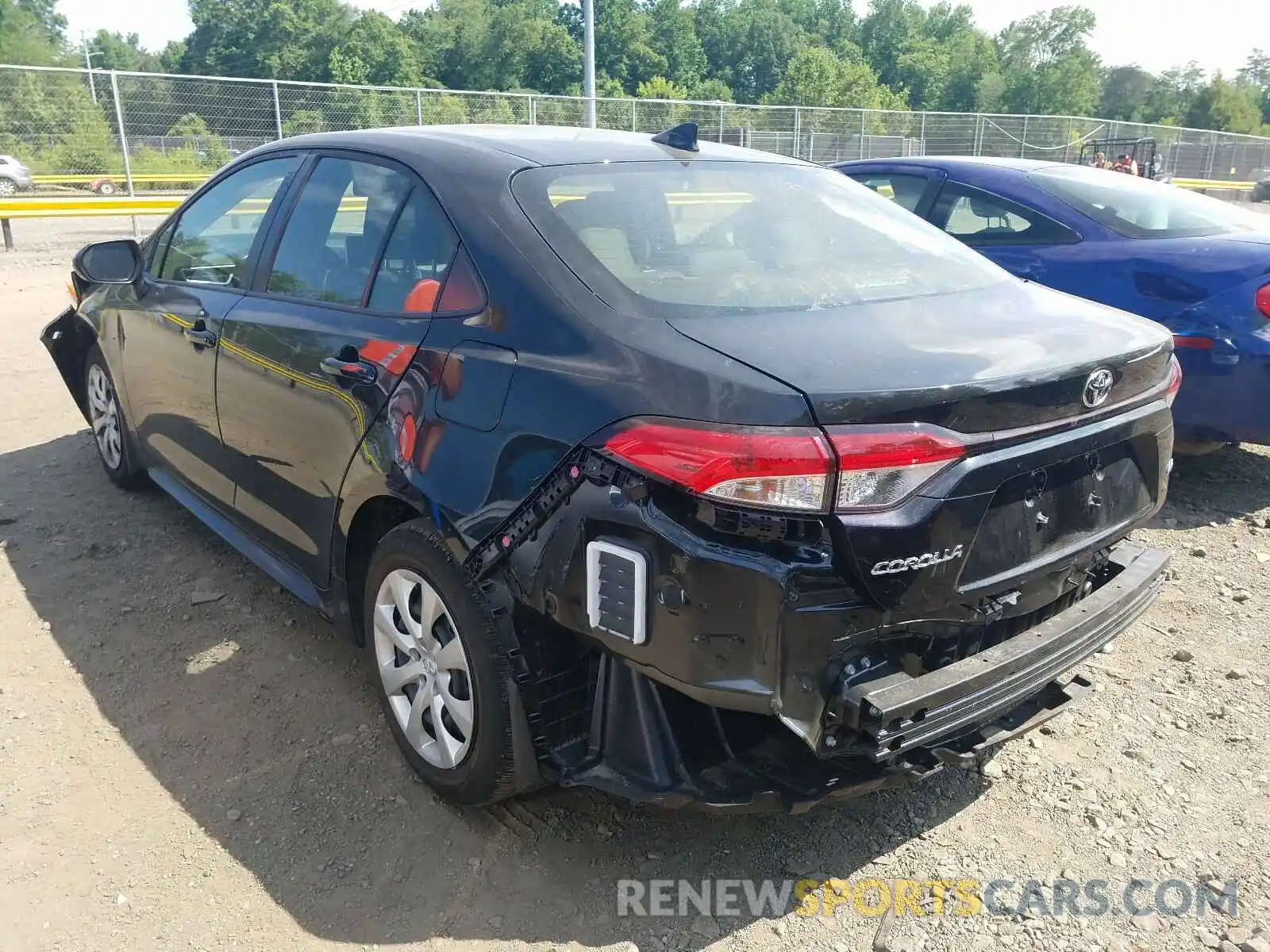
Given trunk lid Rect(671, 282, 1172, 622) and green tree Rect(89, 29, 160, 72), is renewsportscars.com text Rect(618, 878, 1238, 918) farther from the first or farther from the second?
green tree Rect(89, 29, 160, 72)

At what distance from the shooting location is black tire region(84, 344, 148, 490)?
4617mm

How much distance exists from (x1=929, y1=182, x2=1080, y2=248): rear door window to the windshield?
0.55 feet

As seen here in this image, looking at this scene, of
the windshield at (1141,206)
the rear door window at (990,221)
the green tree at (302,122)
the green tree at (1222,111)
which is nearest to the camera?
the windshield at (1141,206)

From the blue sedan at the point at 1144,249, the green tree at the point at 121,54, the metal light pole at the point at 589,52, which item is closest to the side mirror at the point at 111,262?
the blue sedan at the point at 1144,249

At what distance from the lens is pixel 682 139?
3.10m

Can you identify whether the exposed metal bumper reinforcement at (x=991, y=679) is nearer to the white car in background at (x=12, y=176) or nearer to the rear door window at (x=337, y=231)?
the rear door window at (x=337, y=231)

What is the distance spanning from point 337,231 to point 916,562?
2.12 metres

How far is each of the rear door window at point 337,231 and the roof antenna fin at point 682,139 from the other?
0.84m

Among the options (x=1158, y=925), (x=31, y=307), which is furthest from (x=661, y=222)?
(x=31, y=307)

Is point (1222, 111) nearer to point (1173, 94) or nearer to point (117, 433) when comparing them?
point (1173, 94)

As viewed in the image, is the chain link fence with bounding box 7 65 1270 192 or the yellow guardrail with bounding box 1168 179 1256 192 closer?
the chain link fence with bounding box 7 65 1270 192

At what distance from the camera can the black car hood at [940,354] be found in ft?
6.42

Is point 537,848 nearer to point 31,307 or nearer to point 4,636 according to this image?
point 4,636

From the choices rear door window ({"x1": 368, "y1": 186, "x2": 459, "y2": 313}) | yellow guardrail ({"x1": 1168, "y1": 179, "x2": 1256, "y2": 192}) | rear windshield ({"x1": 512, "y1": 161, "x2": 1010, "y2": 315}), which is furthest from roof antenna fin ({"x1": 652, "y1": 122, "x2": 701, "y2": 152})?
yellow guardrail ({"x1": 1168, "y1": 179, "x2": 1256, "y2": 192})
